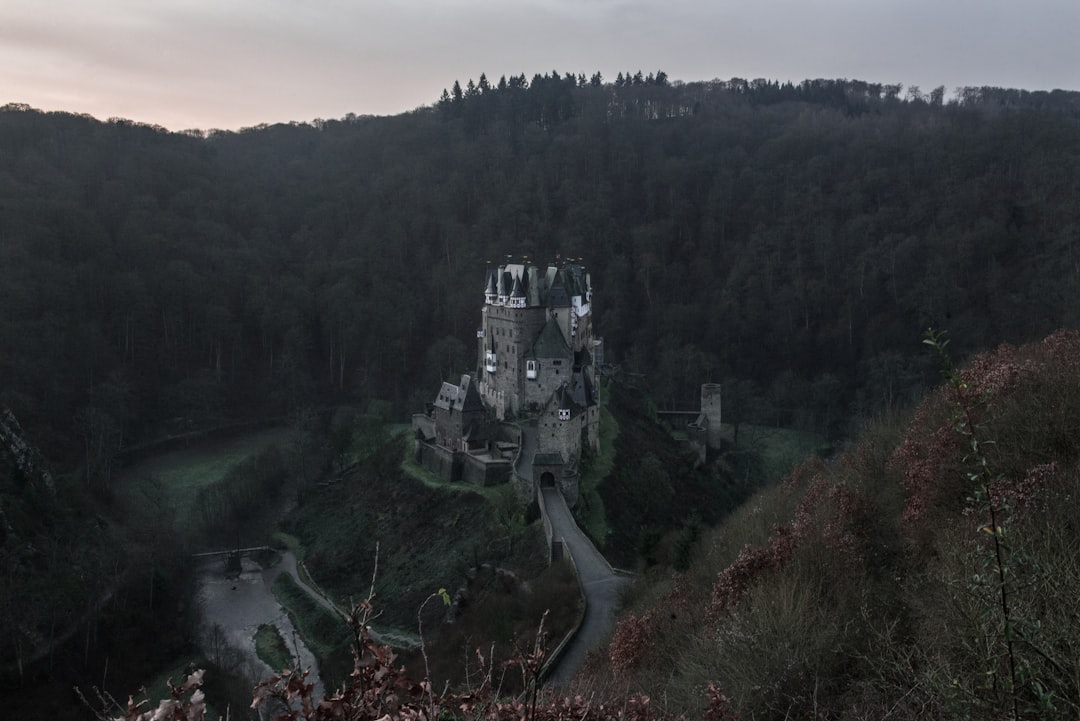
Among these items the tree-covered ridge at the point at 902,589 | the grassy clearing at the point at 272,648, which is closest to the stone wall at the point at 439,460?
the grassy clearing at the point at 272,648

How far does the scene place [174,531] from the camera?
38156 millimetres

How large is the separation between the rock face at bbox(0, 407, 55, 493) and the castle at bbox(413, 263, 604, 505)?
1620 cm

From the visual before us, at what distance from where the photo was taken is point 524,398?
40.3 meters

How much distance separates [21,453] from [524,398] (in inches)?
857

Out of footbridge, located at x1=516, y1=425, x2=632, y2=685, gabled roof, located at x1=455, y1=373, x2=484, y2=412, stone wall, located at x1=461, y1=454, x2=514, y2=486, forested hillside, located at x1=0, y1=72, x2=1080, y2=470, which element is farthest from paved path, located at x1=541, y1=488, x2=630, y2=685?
forested hillside, located at x1=0, y1=72, x2=1080, y2=470

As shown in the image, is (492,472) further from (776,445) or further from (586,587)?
(776,445)

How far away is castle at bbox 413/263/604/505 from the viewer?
3491 cm

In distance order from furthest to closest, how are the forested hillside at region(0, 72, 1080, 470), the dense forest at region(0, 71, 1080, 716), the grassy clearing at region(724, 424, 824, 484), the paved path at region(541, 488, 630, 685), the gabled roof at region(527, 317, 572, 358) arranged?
the forested hillside at region(0, 72, 1080, 470) < the dense forest at region(0, 71, 1080, 716) < the grassy clearing at region(724, 424, 824, 484) < the gabled roof at region(527, 317, 572, 358) < the paved path at region(541, 488, 630, 685)

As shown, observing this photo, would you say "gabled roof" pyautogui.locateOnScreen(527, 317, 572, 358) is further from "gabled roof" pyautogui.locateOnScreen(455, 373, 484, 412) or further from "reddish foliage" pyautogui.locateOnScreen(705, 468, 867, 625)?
"reddish foliage" pyautogui.locateOnScreen(705, 468, 867, 625)

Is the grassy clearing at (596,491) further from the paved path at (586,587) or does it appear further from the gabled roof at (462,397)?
the gabled roof at (462,397)

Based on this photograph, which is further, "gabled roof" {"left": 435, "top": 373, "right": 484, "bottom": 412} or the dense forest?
the dense forest

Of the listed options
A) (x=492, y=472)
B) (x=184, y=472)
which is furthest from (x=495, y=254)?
(x=492, y=472)

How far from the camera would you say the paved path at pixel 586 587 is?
67.9 ft

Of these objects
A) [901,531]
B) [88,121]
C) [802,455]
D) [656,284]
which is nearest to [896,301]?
[656,284]
